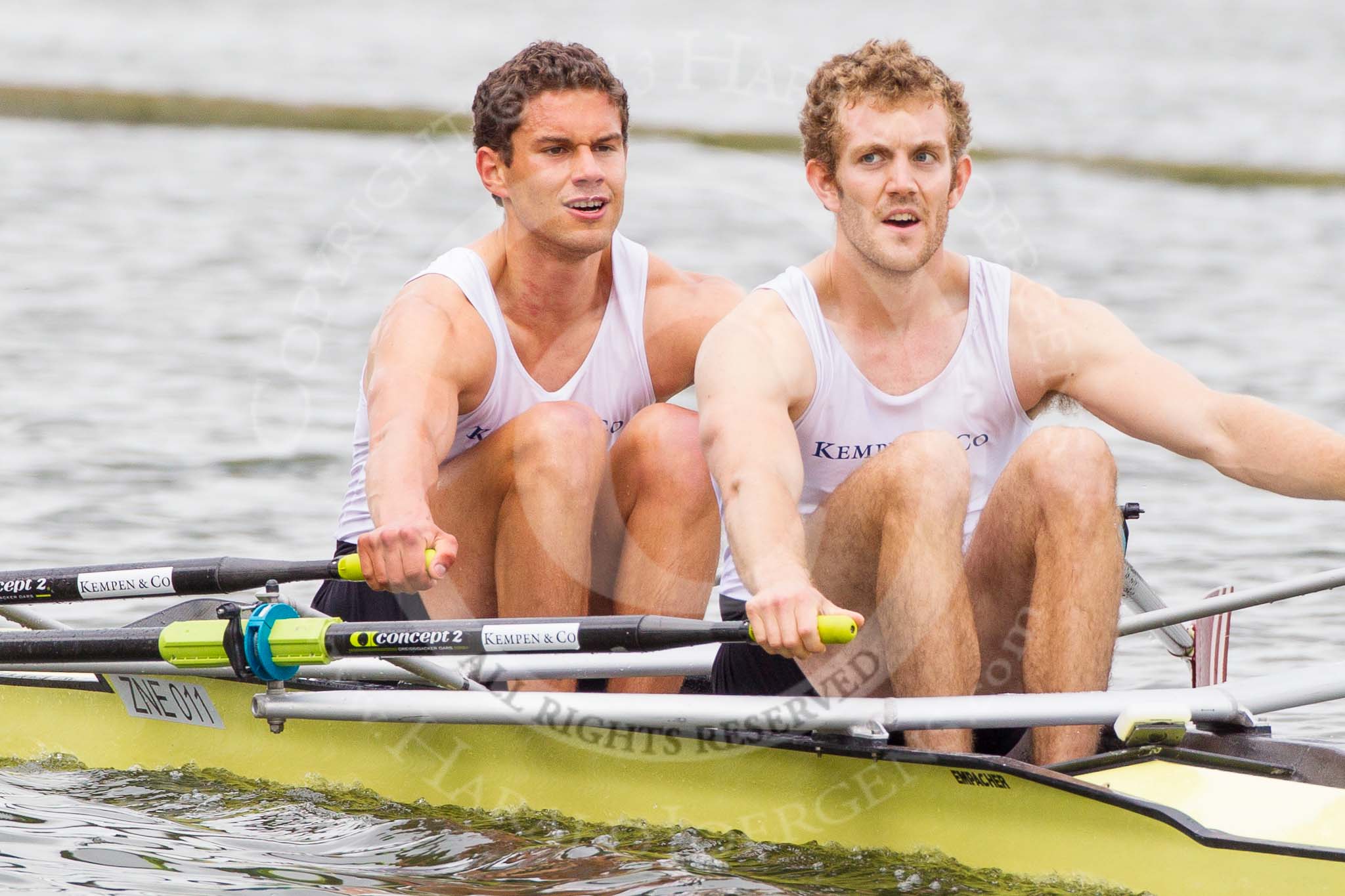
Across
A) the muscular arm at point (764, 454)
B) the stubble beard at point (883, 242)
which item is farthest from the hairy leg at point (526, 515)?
the stubble beard at point (883, 242)

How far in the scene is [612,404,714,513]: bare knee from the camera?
363cm

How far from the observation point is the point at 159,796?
385 centimetres

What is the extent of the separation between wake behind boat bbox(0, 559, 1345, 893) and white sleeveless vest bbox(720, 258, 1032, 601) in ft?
1.36

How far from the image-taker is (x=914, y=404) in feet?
11.2

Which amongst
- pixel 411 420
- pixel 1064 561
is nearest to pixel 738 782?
pixel 1064 561

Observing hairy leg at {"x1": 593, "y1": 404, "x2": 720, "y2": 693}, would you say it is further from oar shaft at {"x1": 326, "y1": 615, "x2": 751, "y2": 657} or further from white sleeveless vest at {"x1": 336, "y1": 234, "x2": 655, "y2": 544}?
oar shaft at {"x1": 326, "y1": 615, "x2": 751, "y2": 657}

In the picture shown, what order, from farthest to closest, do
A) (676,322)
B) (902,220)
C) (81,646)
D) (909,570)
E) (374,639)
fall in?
(676,322) → (81,646) → (902,220) → (374,639) → (909,570)

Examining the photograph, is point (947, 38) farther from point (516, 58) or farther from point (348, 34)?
point (516, 58)

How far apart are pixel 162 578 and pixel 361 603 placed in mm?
531

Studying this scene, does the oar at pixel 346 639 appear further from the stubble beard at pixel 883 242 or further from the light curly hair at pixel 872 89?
the light curly hair at pixel 872 89

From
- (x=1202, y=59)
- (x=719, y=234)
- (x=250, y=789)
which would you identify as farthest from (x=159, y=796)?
(x=1202, y=59)

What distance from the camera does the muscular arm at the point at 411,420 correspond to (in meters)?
3.25

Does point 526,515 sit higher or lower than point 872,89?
lower

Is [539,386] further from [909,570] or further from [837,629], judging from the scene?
[837,629]
